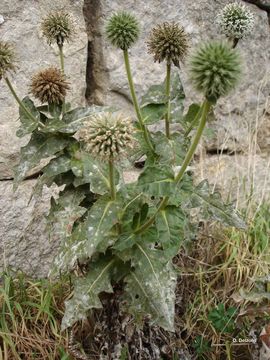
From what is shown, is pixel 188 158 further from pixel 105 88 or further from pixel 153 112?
pixel 105 88

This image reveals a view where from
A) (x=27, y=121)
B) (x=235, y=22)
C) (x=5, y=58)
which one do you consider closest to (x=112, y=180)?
(x=27, y=121)

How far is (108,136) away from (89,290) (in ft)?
2.05

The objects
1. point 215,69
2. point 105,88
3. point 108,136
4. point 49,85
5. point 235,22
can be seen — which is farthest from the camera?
point 105,88

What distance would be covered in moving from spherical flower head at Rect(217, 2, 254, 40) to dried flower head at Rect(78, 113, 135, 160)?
67 centimetres

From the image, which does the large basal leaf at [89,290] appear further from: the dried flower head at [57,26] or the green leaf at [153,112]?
the dried flower head at [57,26]

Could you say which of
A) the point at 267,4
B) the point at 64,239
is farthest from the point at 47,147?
the point at 267,4

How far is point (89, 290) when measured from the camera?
7.14ft

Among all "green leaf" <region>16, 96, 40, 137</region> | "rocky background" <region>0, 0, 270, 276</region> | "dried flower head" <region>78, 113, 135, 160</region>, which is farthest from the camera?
"rocky background" <region>0, 0, 270, 276</region>

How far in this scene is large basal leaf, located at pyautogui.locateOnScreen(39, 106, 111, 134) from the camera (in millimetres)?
2128

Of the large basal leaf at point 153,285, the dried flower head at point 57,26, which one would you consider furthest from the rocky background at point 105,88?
the large basal leaf at point 153,285

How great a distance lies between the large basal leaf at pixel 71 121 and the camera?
2128 mm

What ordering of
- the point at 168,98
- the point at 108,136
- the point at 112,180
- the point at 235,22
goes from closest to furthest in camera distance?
the point at 108,136
the point at 112,180
the point at 168,98
the point at 235,22

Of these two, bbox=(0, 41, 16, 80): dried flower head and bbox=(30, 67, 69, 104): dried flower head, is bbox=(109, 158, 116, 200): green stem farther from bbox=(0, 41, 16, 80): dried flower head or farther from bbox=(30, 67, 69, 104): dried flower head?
bbox=(0, 41, 16, 80): dried flower head

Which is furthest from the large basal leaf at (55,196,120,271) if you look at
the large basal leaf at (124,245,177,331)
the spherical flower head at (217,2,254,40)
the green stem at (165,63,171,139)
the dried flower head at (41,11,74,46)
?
the spherical flower head at (217,2,254,40)
